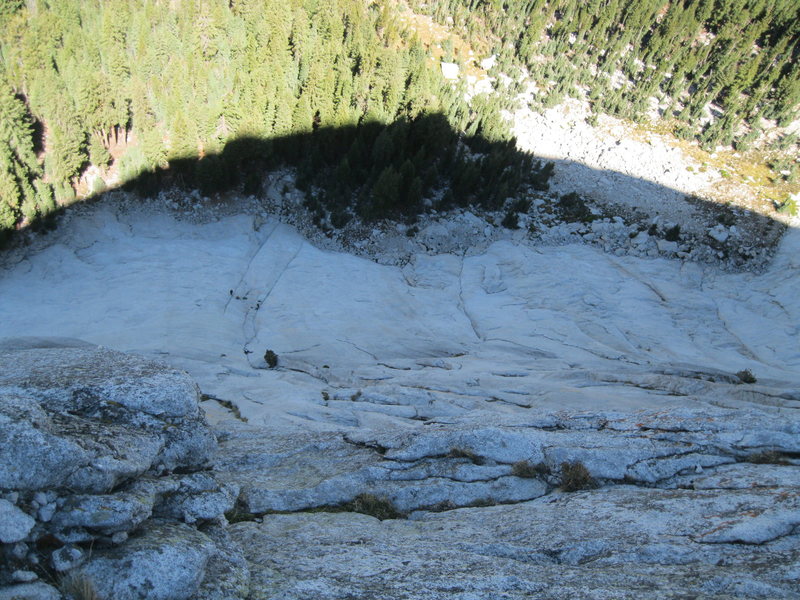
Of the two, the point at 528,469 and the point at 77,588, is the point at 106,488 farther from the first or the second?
the point at 528,469

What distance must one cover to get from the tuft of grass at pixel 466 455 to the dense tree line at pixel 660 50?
4845 centimetres

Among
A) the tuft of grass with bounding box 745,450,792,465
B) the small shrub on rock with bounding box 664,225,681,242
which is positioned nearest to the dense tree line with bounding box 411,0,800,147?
the small shrub on rock with bounding box 664,225,681,242

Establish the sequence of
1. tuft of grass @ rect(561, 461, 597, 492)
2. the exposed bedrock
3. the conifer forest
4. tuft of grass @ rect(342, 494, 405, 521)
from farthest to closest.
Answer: the conifer forest → tuft of grass @ rect(561, 461, 597, 492) → tuft of grass @ rect(342, 494, 405, 521) → the exposed bedrock

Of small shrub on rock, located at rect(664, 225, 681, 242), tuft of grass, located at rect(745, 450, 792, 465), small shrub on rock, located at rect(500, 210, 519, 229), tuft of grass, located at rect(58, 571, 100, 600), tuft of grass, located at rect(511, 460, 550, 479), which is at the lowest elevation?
small shrub on rock, located at rect(500, 210, 519, 229)

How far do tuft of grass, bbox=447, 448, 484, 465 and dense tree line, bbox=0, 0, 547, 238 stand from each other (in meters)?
28.4

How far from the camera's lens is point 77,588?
200 inches

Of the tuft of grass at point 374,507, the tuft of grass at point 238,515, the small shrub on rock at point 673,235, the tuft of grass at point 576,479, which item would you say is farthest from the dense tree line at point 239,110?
the tuft of grass at point 238,515

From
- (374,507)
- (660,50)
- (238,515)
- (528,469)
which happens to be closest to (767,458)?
(528,469)

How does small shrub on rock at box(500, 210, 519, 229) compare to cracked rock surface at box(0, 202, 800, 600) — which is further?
small shrub on rock at box(500, 210, 519, 229)

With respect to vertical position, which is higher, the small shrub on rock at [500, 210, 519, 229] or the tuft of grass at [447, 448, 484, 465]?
the tuft of grass at [447, 448, 484, 465]

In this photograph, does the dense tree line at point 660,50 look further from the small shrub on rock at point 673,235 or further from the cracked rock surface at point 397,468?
the cracked rock surface at point 397,468

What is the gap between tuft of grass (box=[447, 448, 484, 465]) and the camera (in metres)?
10.8

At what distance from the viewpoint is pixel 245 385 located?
19.5 m

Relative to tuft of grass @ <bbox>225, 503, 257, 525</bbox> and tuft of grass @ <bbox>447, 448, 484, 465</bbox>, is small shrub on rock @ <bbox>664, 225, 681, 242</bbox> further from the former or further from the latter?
tuft of grass @ <bbox>225, 503, 257, 525</bbox>
